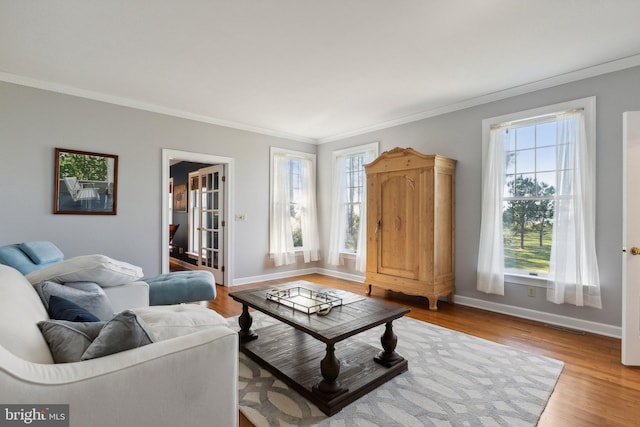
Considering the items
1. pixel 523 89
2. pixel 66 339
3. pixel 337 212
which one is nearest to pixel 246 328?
pixel 66 339

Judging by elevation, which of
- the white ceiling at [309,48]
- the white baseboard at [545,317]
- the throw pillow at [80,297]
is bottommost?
the white baseboard at [545,317]

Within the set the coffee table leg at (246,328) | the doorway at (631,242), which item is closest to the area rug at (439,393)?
the coffee table leg at (246,328)

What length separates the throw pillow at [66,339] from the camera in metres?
1.07

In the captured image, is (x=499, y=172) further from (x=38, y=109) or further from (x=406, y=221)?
(x=38, y=109)

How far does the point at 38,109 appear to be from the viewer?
338 cm

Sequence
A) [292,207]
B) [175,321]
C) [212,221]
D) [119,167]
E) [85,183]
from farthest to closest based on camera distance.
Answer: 1. [292,207]
2. [212,221]
3. [119,167]
4. [85,183]
5. [175,321]

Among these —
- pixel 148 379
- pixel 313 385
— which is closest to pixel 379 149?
pixel 313 385

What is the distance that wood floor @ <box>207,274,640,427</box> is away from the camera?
180 centimetres

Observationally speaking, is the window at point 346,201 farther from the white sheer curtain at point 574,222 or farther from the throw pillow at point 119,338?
the throw pillow at point 119,338

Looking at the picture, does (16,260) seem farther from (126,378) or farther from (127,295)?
(126,378)

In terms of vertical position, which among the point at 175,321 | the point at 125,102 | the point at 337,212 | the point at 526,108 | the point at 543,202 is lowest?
the point at 175,321

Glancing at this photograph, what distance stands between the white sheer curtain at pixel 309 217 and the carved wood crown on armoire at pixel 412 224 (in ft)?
5.24

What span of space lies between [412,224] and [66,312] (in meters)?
3.46

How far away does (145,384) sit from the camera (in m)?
1.05
